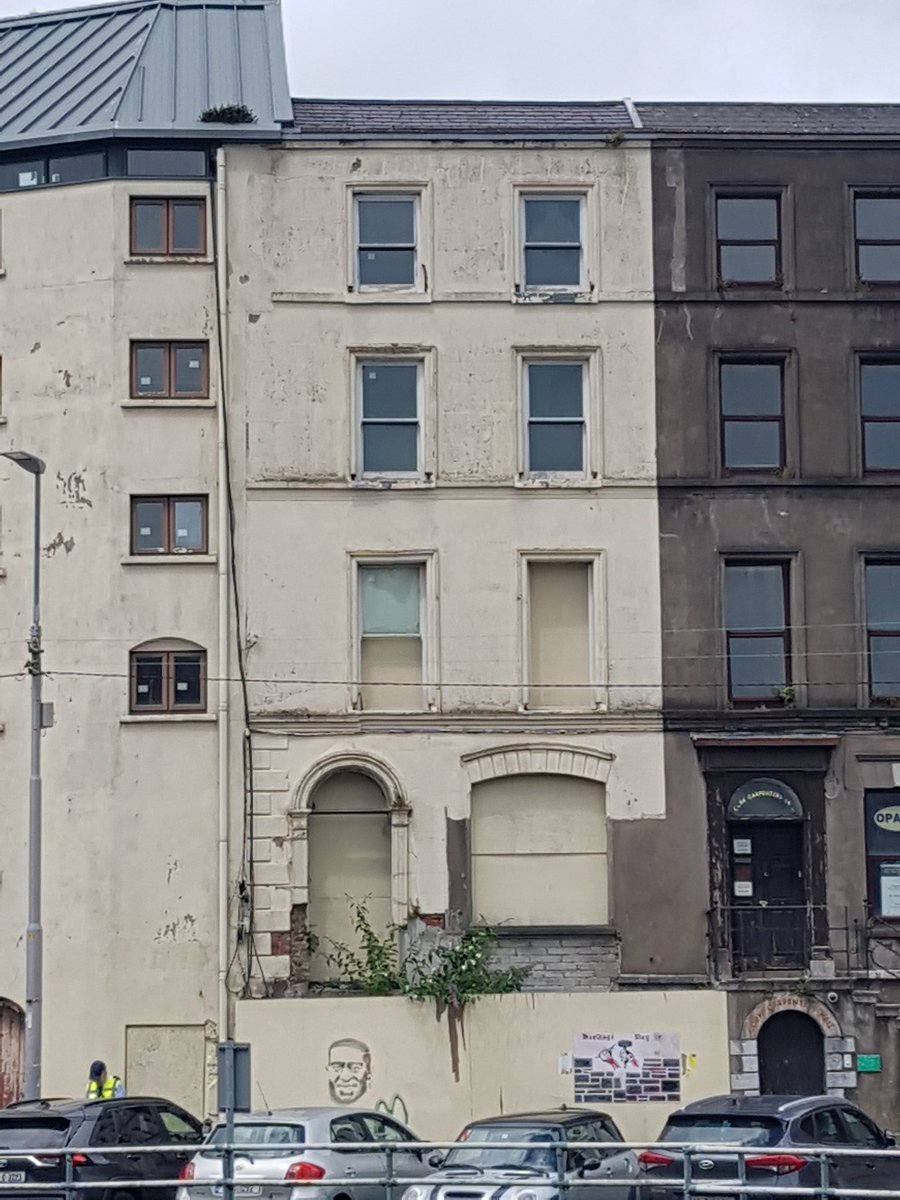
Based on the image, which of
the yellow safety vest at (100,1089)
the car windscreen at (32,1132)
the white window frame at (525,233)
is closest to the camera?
the car windscreen at (32,1132)

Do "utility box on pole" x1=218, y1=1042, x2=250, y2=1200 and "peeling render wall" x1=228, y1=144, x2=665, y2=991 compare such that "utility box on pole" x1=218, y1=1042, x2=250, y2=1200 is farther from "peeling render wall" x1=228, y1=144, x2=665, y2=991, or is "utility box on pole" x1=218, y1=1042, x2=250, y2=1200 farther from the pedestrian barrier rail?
"peeling render wall" x1=228, y1=144, x2=665, y2=991

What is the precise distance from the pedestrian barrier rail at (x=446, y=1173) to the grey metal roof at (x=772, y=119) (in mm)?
21738

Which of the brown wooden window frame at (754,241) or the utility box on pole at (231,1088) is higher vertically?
the brown wooden window frame at (754,241)

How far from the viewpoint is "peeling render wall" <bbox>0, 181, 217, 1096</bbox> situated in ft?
124

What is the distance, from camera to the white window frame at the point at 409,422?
3928 centimetres

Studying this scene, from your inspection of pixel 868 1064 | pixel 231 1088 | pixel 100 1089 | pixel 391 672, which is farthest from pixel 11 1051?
pixel 231 1088

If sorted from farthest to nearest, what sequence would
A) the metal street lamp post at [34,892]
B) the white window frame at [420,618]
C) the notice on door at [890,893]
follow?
the white window frame at [420,618] < the notice on door at [890,893] < the metal street lamp post at [34,892]

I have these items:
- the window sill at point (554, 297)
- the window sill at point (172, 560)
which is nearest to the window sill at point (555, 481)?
the window sill at point (554, 297)

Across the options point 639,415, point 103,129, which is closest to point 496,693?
point 639,415

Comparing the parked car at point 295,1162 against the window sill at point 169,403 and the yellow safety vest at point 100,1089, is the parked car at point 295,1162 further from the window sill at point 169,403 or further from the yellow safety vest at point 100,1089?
the window sill at point 169,403

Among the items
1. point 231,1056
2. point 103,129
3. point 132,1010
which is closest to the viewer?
point 231,1056

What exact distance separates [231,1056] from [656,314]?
2078cm

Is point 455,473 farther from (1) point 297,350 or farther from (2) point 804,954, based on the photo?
(2) point 804,954

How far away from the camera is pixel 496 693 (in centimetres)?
3866
